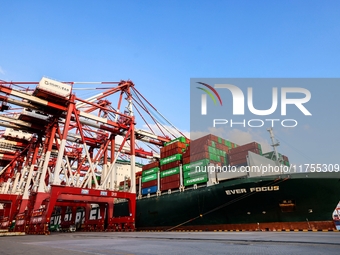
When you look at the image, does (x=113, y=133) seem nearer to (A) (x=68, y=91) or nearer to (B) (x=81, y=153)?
(A) (x=68, y=91)

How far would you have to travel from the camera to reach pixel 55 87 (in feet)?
98.0

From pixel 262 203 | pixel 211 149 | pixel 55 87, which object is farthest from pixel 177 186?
pixel 55 87

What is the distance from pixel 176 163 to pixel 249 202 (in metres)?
10.6

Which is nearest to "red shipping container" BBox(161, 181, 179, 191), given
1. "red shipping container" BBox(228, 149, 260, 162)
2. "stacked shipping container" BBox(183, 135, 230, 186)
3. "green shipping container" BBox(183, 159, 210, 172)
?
"stacked shipping container" BBox(183, 135, 230, 186)

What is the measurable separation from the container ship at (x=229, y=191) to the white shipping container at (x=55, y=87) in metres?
14.6

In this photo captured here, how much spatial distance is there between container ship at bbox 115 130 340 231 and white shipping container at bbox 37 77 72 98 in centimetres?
1457

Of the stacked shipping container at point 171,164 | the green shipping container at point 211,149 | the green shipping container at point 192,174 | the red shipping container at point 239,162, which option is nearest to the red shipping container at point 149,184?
the stacked shipping container at point 171,164

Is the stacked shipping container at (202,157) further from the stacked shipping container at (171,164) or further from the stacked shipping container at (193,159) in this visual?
the stacked shipping container at (171,164)

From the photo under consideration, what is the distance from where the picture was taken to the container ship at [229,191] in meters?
20.8

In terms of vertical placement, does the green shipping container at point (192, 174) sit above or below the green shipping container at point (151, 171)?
below

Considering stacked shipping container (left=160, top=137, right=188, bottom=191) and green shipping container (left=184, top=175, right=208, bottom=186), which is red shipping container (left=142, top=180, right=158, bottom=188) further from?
green shipping container (left=184, top=175, right=208, bottom=186)

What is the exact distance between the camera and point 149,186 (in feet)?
112

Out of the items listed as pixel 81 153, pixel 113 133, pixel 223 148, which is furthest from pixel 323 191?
pixel 81 153

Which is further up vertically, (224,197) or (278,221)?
(224,197)
